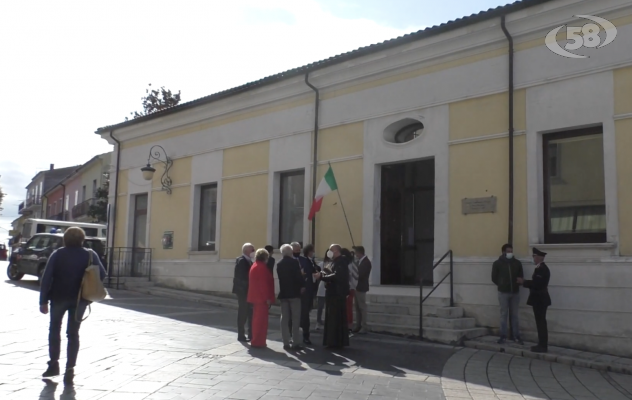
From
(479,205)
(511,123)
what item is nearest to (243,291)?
(479,205)

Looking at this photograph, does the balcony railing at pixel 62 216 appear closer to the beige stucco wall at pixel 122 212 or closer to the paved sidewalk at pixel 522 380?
the beige stucco wall at pixel 122 212

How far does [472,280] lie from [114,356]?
646 centimetres

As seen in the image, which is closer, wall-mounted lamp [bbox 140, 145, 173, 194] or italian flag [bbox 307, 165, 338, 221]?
italian flag [bbox 307, 165, 338, 221]

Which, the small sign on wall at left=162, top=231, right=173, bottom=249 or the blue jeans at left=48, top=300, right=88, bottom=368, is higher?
the small sign on wall at left=162, top=231, right=173, bottom=249

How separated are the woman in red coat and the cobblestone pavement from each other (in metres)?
0.27

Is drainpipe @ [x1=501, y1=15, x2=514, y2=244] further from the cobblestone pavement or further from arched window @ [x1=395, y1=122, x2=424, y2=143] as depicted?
the cobblestone pavement

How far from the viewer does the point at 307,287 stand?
11430mm

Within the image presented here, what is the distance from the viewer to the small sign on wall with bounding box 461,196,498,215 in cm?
1170

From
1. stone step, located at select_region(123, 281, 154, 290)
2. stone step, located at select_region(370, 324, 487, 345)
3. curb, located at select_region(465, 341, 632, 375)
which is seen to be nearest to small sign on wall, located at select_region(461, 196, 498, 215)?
stone step, located at select_region(370, 324, 487, 345)

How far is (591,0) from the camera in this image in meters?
10.7

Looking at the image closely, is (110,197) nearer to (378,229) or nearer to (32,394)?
(378,229)

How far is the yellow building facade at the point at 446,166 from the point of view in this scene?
10.5 m

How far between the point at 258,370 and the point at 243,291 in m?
2.82

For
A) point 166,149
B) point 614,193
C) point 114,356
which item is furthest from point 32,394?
point 166,149
